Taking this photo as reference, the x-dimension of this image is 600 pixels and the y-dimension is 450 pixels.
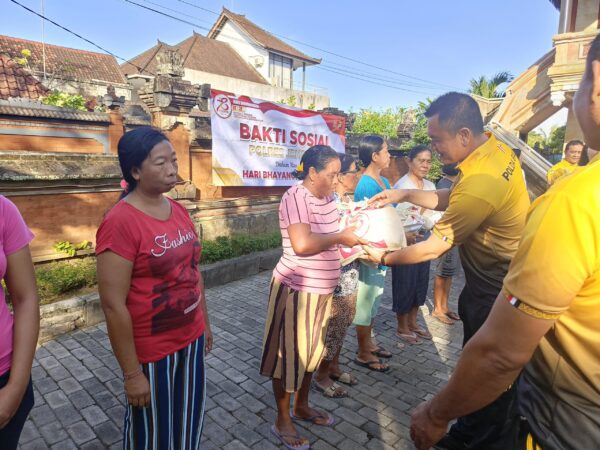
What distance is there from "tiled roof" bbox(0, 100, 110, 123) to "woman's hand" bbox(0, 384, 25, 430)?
266 inches

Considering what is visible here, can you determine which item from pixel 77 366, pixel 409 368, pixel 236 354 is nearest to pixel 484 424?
pixel 409 368

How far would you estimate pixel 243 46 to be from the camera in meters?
33.2

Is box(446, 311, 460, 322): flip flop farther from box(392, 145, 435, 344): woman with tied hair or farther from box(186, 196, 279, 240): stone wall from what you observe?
box(186, 196, 279, 240): stone wall

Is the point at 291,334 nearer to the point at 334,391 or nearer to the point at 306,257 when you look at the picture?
the point at 306,257

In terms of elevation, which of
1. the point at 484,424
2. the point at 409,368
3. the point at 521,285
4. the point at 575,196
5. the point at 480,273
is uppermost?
the point at 575,196

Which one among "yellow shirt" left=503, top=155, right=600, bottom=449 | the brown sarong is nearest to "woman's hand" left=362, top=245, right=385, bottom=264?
the brown sarong

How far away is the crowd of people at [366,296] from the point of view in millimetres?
1097

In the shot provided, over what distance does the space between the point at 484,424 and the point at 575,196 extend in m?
2.12

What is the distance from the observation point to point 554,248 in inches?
Result: 40.4

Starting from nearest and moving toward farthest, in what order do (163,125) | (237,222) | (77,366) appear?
(77,366) < (163,125) < (237,222)

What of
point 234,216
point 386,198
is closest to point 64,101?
point 234,216

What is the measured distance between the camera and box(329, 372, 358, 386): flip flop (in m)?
3.55

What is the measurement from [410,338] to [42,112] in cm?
774

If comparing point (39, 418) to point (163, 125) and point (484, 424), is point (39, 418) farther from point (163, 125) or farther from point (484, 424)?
point (163, 125)
